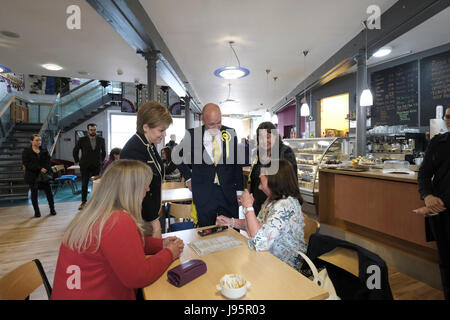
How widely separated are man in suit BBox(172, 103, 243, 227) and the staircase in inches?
265

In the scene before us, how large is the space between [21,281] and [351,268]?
1611 millimetres

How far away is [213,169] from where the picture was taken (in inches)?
86.7

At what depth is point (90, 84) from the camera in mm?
10953

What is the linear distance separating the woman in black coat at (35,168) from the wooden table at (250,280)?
17.0ft

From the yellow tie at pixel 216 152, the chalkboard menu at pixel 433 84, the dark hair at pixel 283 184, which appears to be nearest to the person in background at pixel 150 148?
the yellow tie at pixel 216 152

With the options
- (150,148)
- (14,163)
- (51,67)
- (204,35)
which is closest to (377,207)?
(150,148)

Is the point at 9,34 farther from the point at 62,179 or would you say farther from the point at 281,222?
the point at 281,222

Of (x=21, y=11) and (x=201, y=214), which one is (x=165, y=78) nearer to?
(x=21, y=11)

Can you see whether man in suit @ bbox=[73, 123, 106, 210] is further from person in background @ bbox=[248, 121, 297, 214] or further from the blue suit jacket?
person in background @ bbox=[248, 121, 297, 214]

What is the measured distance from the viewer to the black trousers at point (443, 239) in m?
2.00

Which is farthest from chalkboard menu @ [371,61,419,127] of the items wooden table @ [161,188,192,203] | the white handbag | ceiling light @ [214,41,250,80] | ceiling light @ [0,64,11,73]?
ceiling light @ [0,64,11,73]

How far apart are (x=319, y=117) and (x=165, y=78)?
5.94 metres

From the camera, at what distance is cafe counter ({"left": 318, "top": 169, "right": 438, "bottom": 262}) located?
2.56 m
